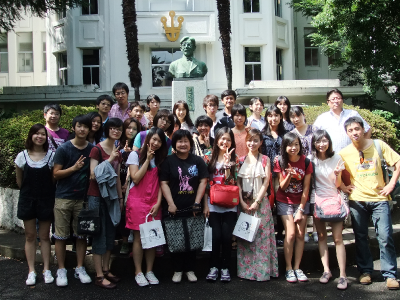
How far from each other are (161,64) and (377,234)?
1563 cm

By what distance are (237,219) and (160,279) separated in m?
1.12

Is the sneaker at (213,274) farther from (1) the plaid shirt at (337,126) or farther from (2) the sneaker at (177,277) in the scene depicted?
(1) the plaid shirt at (337,126)

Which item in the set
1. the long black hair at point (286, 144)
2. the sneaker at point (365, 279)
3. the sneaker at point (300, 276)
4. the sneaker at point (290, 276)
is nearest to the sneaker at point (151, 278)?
→ the sneaker at point (290, 276)

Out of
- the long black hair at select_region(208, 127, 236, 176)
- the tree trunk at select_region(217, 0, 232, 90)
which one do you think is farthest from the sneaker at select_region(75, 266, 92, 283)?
the tree trunk at select_region(217, 0, 232, 90)

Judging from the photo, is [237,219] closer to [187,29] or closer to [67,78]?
[187,29]

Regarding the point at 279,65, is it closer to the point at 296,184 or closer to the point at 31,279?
the point at 296,184

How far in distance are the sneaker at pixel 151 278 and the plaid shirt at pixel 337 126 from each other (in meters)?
2.73

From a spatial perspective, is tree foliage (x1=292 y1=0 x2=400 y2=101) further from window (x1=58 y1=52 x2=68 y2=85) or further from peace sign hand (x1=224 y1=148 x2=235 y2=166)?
window (x1=58 y1=52 x2=68 y2=85)

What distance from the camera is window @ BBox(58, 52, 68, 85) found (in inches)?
786

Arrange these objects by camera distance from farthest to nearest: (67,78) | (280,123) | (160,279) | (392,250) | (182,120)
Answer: (67,78) → (182,120) → (280,123) → (160,279) → (392,250)

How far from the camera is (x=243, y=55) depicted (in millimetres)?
19109

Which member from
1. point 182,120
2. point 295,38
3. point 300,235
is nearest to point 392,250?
point 300,235

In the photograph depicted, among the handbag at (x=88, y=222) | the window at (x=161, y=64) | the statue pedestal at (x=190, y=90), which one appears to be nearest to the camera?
the handbag at (x=88, y=222)

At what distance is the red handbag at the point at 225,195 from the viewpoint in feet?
15.1
